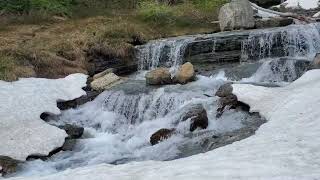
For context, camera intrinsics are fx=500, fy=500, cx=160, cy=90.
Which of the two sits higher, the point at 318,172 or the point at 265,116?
the point at 318,172

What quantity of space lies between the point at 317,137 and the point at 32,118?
339 inches

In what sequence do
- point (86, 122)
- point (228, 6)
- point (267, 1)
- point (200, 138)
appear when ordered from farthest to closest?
1. point (267, 1)
2. point (228, 6)
3. point (86, 122)
4. point (200, 138)

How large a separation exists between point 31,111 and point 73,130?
1654mm

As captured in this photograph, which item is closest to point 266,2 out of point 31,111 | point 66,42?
point 66,42

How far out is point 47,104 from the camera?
16203mm

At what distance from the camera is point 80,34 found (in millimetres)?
23484

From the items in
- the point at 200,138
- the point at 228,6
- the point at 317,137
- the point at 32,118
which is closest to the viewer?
the point at 317,137

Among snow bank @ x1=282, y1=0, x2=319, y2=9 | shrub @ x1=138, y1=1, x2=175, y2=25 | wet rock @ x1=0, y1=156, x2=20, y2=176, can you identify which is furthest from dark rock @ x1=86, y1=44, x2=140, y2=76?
snow bank @ x1=282, y1=0, x2=319, y2=9

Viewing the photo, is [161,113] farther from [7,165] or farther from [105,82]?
[7,165]

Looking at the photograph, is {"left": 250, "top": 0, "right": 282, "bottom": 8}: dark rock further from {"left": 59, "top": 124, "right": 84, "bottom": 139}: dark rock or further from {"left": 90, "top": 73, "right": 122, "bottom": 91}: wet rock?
{"left": 59, "top": 124, "right": 84, "bottom": 139}: dark rock

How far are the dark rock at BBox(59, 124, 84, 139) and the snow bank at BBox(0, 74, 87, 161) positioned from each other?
46 cm

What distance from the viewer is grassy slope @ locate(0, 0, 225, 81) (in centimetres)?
2020

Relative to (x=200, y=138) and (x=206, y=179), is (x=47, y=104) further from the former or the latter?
(x=206, y=179)

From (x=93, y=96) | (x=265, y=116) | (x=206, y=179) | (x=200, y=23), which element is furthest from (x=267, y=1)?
(x=206, y=179)
